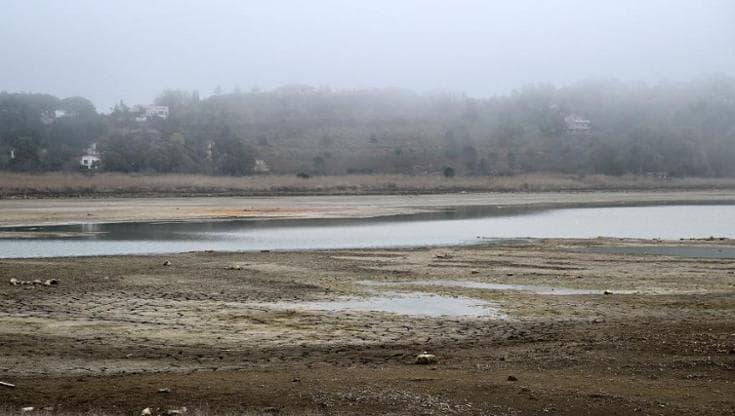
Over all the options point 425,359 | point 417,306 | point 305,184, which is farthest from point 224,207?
point 425,359

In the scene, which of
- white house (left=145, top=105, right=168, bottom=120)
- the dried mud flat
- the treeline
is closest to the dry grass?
the treeline

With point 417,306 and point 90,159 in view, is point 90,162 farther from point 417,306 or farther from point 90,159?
point 417,306

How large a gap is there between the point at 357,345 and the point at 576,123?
159 meters

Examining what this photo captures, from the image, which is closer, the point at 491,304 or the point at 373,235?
the point at 491,304

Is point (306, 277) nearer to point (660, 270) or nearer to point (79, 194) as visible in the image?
point (660, 270)

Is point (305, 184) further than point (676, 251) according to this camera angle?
Yes

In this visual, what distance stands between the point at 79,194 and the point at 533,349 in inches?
2569

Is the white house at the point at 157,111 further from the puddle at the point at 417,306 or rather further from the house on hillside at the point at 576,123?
the puddle at the point at 417,306

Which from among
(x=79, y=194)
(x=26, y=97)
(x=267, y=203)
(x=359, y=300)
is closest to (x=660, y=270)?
(x=359, y=300)

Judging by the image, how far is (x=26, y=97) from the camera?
147 metres

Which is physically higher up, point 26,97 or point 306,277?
point 26,97

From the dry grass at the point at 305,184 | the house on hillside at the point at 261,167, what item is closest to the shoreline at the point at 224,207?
the dry grass at the point at 305,184

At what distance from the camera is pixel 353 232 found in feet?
120

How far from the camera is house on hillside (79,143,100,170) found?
320 ft
